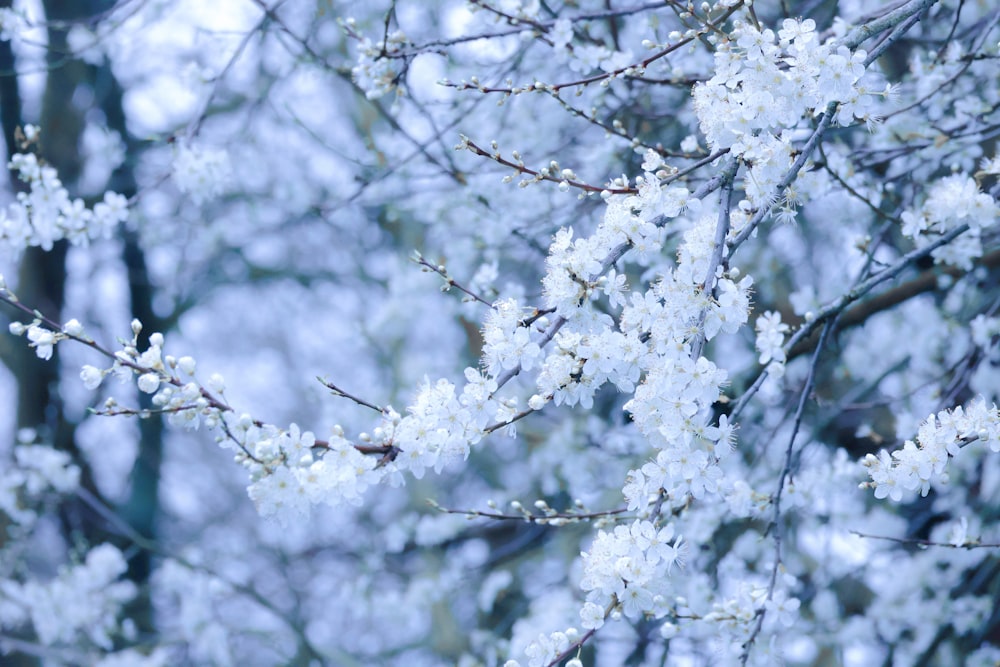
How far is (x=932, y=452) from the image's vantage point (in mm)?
1975

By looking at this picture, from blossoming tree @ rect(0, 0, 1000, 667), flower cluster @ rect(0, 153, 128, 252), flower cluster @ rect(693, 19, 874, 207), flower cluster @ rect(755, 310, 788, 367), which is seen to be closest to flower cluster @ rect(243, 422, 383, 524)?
blossoming tree @ rect(0, 0, 1000, 667)

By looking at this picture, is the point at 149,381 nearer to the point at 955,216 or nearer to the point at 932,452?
the point at 932,452

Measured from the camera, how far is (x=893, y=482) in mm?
1987

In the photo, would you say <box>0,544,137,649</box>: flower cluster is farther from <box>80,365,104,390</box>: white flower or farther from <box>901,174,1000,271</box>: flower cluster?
<box>901,174,1000,271</box>: flower cluster

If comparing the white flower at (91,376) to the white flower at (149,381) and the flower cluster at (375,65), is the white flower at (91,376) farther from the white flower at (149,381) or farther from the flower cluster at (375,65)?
the flower cluster at (375,65)

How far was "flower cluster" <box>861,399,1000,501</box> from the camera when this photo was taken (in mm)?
1958

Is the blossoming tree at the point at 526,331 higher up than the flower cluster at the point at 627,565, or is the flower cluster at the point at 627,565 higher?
the blossoming tree at the point at 526,331

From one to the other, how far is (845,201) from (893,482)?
1.67m

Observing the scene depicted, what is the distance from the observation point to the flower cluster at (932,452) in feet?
6.42

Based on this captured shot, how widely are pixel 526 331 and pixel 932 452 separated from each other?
2.90 ft

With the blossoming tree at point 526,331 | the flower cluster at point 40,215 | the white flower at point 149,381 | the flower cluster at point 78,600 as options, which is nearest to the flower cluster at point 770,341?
the blossoming tree at point 526,331

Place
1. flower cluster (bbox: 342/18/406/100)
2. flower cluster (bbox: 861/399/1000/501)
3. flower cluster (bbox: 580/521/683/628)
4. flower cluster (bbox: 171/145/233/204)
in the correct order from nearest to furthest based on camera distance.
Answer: flower cluster (bbox: 580/521/683/628)
flower cluster (bbox: 861/399/1000/501)
flower cluster (bbox: 342/18/406/100)
flower cluster (bbox: 171/145/233/204)

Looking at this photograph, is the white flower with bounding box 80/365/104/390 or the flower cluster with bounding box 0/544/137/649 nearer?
the white flower with bounding box 80/365/104/390

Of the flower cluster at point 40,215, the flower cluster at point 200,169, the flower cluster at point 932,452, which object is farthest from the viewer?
the flower cluster at point 200,169
